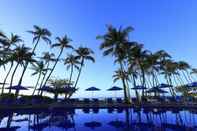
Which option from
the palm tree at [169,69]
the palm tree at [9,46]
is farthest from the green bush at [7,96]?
the palm tree at [169,69]

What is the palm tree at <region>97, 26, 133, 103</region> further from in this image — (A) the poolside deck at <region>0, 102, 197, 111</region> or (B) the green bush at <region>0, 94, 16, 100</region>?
(B) the green bush at <region>0, 94, 16, 100</region>

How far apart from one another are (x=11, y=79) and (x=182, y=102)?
23.2 m

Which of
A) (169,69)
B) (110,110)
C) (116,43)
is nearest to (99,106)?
(110,110)

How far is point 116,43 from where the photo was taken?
39469mm

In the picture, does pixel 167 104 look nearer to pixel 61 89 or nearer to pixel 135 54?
pixel 135 54

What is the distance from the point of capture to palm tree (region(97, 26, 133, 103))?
39.4m

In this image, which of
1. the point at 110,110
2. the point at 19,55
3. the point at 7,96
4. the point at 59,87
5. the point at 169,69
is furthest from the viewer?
the point at 169,69

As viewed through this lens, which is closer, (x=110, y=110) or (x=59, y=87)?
(x=110, y=110)

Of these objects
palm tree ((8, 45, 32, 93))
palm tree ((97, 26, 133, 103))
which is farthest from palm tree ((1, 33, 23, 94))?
palm tree ((97, 26, 133, 103))

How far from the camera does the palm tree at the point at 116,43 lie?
129 ft

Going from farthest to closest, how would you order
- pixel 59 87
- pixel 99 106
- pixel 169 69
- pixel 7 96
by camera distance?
pixel 169 69 → pixel 59 87 → pixel 7 96 → pixel 99 106

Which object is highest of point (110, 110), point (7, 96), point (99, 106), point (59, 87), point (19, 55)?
point (19, 55)

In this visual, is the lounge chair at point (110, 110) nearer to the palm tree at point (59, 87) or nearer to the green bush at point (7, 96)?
the palm tree at point (59, 87)

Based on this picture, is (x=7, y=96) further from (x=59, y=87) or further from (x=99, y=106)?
(x=99, y=106)
